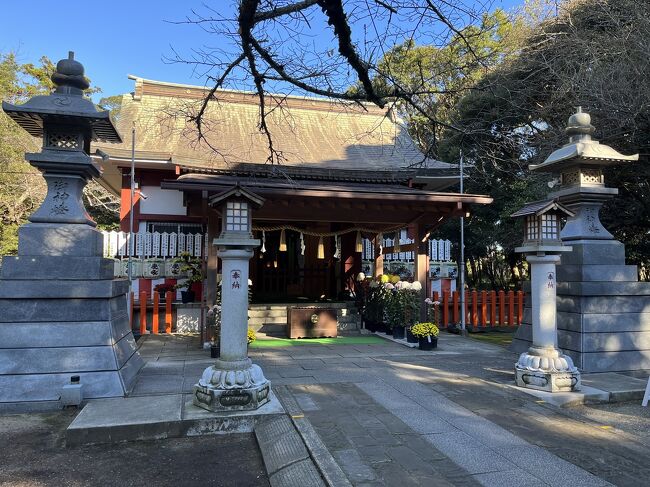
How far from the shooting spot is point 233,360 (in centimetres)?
518

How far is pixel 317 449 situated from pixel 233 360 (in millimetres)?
1636

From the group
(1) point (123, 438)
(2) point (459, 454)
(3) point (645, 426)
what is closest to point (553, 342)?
(3) point (645, 426)

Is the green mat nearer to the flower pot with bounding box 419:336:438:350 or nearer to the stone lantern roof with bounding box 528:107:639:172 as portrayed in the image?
the flower pot with bounding box 419:336:438:350

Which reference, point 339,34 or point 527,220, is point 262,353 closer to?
point 527,220

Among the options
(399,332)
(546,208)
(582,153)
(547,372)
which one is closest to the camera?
(547,372)

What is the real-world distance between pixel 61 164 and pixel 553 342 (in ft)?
24.1

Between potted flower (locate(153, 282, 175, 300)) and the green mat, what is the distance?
10.4 feet

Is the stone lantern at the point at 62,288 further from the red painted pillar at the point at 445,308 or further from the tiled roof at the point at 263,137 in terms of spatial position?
the red painted pillar at the point at 445,308

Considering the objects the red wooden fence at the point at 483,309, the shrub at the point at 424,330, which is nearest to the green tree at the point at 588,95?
the red wooden fence at the point at 483,309

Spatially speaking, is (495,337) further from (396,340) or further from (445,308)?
(396,340)

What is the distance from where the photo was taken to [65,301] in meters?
5.79

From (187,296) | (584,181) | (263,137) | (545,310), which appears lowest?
(187,296)

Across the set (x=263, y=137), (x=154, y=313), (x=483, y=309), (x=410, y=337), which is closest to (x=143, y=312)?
(x=154, y=313)

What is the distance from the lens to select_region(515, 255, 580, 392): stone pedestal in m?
5.98
